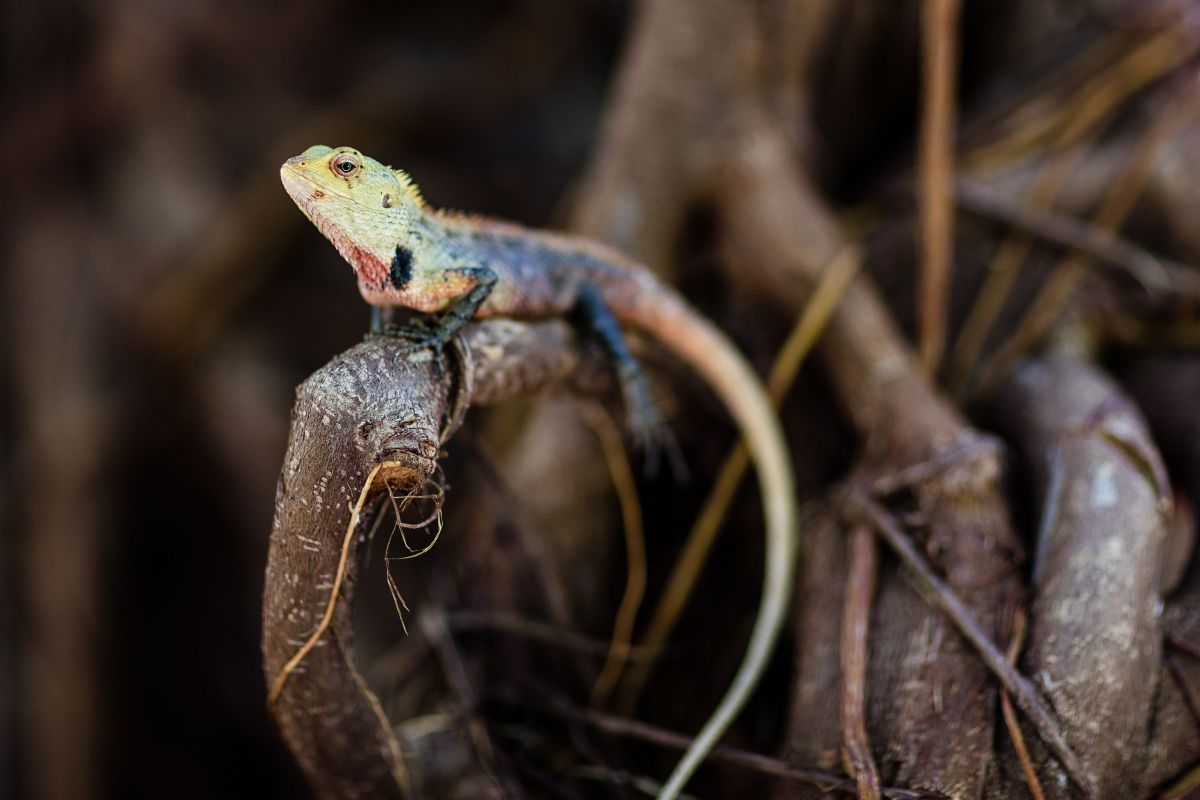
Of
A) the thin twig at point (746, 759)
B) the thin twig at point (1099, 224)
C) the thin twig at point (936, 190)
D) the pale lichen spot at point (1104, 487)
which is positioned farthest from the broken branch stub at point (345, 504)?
the thin twig at point (1099, 224)

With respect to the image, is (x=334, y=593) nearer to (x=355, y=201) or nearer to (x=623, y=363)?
(x=355, y=201)

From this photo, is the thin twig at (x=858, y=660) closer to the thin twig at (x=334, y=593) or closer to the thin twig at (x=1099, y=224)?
the thin twig at (x=1099, y=224)

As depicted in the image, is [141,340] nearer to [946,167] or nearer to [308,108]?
[308,108]

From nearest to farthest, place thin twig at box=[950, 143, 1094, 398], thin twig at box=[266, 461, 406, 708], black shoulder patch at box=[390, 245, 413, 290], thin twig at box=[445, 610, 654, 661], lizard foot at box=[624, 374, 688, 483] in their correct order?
1. thin twig at box=[266, 461, 406, 708]
2. black shoulder patch at box=[390, 245, 413, 290]
3. lizard foot at box=[624, 374, 688, 483]
4. thin twig at box=[445, 610, 654, 661]
5. thin twig at box=[950, 143, 1094, 398]

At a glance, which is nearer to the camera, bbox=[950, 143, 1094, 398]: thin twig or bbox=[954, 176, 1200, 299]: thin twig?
bbox=[954, 176, 1200, 299]: thin twig

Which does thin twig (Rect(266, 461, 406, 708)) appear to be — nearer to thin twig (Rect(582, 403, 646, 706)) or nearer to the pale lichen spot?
thin twig (Rect(582, 403, 646, 706))

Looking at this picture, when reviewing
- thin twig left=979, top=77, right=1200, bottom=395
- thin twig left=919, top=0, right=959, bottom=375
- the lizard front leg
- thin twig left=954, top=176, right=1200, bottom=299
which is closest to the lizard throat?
the lizard front leg

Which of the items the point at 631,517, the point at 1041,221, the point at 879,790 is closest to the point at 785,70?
the point at 1041,221
